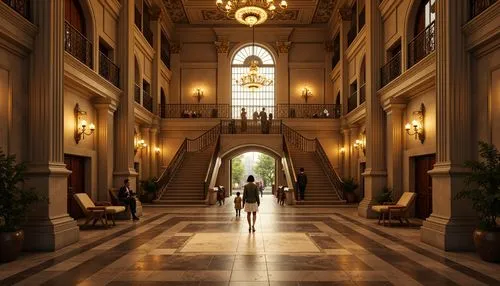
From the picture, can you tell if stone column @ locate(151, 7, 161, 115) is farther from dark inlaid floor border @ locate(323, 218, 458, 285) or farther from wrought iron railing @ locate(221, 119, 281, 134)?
dark inlaid floor border @ locate(323, 218, 458, 285)

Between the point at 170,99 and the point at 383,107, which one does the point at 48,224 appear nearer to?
the point at 383,107

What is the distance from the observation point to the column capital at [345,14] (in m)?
24.3

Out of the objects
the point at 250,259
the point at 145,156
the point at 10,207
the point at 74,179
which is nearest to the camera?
the point at 10,207

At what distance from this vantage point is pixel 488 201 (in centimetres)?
786

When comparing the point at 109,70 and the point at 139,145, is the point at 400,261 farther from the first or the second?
the point at 139,145

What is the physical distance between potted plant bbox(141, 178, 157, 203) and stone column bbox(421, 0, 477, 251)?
13.9 meters

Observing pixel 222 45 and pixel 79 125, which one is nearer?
pixel 79 125

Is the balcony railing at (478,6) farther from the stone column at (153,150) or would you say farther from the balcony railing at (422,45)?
the stone column at (153,150)

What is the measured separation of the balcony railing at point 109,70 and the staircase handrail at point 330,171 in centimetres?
1075

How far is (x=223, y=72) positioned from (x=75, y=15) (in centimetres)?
1554

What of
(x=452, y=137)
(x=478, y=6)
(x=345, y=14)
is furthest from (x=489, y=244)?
(x=345, y=14)

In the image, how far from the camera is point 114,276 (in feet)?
22.8

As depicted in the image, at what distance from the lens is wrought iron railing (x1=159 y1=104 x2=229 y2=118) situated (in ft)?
93.1

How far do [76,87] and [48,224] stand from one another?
5622mm
